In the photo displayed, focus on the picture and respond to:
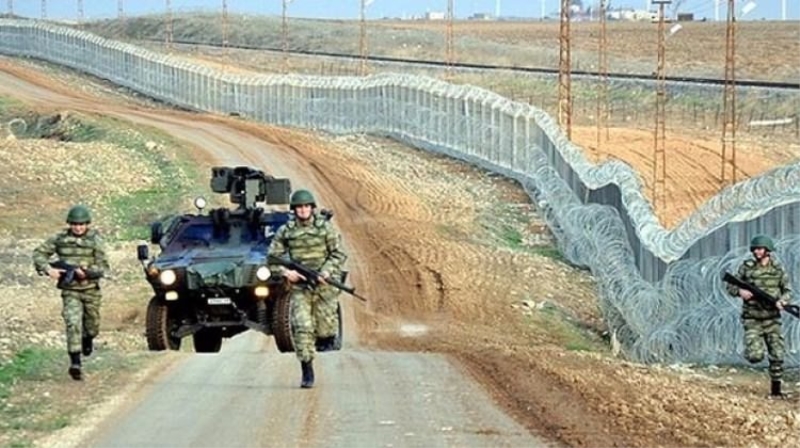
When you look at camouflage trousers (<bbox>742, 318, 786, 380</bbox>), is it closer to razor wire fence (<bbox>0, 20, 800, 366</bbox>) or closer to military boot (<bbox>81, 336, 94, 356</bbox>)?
razor wire fence (<bbox>0, 20, 800, 366</bbox>)

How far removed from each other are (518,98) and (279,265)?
62.8 metres

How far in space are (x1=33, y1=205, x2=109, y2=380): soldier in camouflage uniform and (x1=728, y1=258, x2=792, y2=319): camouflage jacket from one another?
645cm

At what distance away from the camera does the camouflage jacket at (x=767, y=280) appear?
1866cm

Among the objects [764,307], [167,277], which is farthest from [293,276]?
[167,277]

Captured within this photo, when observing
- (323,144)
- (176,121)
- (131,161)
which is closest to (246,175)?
(131,161)

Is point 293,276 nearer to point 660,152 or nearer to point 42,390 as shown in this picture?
point 42,390

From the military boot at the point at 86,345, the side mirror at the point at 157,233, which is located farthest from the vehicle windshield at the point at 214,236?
the military boot at the point at 86,345

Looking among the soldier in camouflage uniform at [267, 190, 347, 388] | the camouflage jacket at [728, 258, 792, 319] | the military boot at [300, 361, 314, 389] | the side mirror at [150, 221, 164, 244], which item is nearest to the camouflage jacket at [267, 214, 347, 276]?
the soldier in camouflage uniform at [267, 190, 347, 388]

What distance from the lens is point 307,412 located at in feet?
52.5

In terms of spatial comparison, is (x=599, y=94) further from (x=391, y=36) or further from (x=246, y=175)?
(x=391, y=36)

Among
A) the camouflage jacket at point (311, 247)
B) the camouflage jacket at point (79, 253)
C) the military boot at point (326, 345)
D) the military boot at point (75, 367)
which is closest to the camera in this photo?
the camouflage jacket at point (311, 247)

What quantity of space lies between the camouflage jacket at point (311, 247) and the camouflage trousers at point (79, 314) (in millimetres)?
2284

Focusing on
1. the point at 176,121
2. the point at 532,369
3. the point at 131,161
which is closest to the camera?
the point at 532,369

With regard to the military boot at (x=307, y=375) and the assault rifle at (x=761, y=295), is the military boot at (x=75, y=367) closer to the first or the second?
the military boot at (x=307, y=375)
